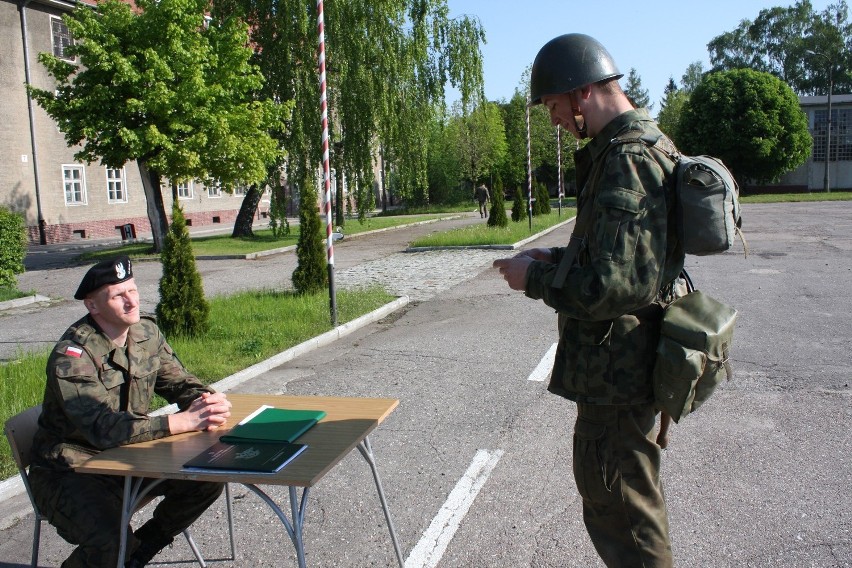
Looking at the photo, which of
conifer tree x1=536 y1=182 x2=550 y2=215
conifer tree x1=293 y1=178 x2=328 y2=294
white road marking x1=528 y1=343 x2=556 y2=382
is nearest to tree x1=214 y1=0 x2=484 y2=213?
conifer tree x1=536 y1=182 x2=550 y2=215

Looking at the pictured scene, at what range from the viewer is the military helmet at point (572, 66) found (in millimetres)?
2592

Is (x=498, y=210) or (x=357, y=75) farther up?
(x=357, y=75)

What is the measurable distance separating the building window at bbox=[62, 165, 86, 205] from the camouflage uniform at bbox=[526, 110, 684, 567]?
102ft

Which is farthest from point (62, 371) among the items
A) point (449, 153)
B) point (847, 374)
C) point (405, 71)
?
point (449, 153)

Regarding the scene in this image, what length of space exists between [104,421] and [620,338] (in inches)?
81.2

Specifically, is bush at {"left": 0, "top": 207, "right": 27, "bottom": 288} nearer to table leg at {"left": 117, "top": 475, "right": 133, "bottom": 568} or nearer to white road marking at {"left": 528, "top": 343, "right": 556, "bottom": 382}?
white road marking at {"left": 528, "top": 343, "right": 556, "bottom": 382}

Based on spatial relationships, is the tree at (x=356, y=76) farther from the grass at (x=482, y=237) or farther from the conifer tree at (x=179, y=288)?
the conifer tree at (x=179, y=288)

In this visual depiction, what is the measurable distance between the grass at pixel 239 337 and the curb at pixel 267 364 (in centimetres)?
11

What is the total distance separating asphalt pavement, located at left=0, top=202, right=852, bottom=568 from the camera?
3.97 metres

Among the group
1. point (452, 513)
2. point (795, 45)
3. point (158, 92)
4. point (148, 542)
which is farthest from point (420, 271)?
point (795, 45)

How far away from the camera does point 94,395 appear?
3152 mm

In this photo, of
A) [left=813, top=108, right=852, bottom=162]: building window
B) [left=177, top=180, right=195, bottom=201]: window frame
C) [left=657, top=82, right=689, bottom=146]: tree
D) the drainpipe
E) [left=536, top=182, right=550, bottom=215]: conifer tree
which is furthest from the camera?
[left=657, top=82, right=689, bottom=146]: tree

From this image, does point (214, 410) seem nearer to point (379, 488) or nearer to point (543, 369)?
→ point (379, 488)

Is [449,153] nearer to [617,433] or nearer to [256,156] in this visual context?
[256,156]
